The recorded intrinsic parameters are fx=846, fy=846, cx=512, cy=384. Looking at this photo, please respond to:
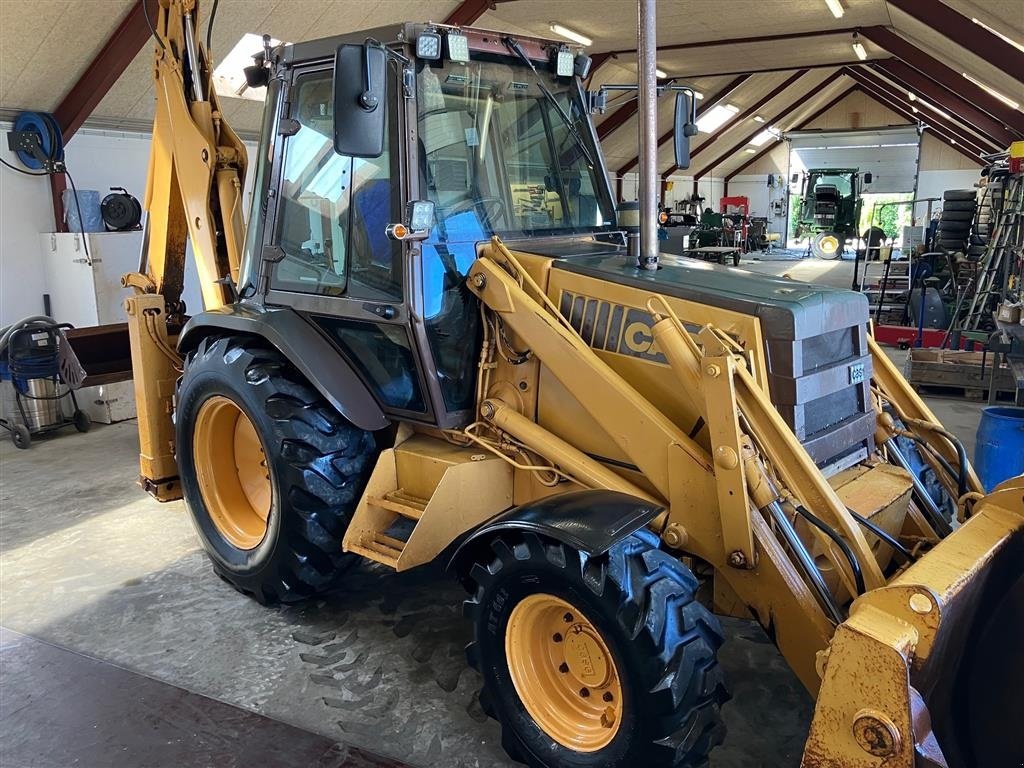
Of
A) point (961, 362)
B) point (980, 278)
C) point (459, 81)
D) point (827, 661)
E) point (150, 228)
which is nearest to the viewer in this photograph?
point (827, 661)

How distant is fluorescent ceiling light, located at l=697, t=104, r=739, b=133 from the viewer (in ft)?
62.3

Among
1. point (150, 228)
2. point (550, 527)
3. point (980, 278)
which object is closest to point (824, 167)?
point (980, 278)

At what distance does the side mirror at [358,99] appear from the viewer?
2.50 metres

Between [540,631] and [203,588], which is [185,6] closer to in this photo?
[203,588]

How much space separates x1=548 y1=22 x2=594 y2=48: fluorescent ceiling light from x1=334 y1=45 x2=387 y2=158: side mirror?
29.4 feet

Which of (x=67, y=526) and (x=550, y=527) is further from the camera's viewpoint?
(x=67, y=526)

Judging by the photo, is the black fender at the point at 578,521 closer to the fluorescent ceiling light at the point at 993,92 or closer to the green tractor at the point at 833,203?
the fluorescent ceiling light at the point at 993,92

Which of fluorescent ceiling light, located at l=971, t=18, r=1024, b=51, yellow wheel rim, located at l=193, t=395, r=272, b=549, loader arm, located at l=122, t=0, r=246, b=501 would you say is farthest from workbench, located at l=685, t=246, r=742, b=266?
yellow wheel rim, located at l=193, t=395, r=272, b=549

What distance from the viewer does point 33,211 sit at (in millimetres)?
8102

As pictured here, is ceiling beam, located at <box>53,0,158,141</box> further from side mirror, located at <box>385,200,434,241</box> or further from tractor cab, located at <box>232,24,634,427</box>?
side mirror, located at <box>385,200,434,241</box>

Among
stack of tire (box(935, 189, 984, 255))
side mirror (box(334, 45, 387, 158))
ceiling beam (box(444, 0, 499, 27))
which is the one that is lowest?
stack of tire (box(935, 189, 984, 255))

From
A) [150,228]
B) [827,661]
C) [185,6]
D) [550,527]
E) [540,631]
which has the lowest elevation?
[540,631]

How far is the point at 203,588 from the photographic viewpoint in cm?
404

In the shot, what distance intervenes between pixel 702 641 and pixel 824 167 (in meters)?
24.1
